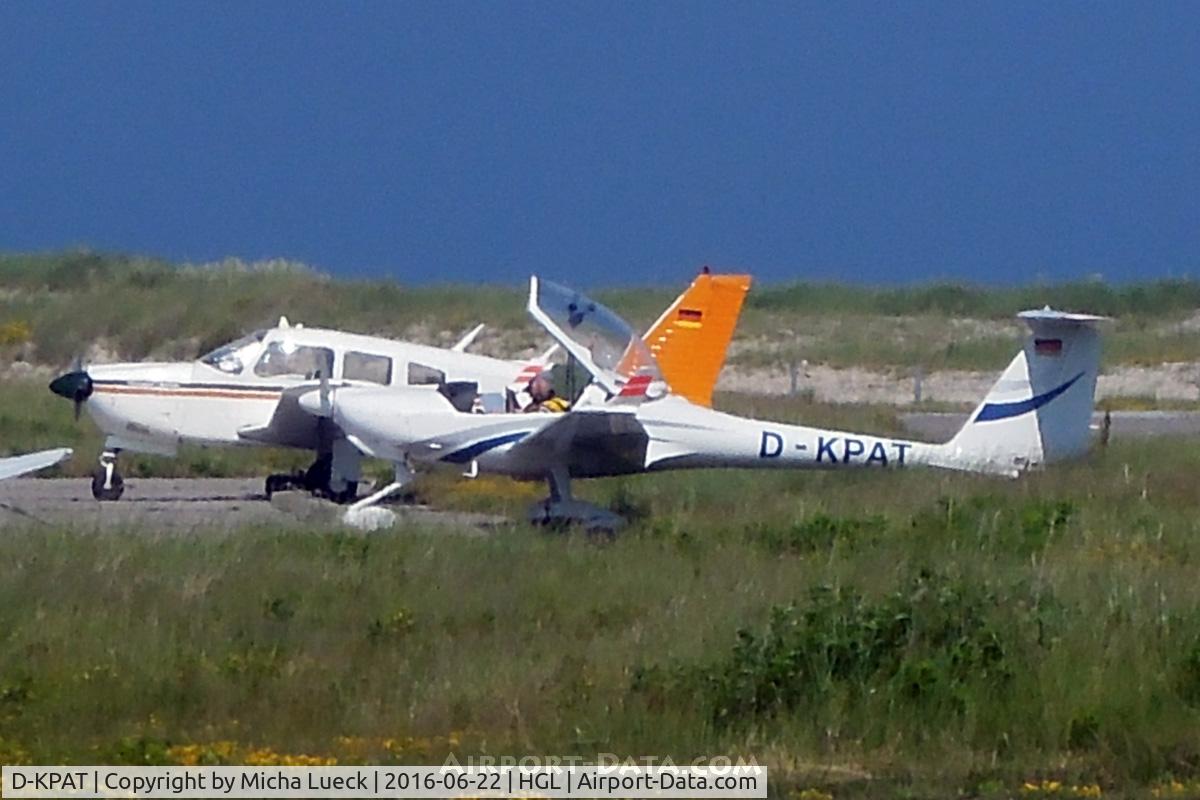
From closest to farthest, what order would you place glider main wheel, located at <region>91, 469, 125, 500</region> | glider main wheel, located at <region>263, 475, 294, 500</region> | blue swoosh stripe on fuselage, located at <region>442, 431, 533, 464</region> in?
1. blue swoosh stripe on fuselage, located at <region>442, 431, 533, 464</region>
2. glider main wheel, located at <region>91, 469, 125, 500</region>
3. glider main wheel, located at <region>263, 475, 294, 500</region>

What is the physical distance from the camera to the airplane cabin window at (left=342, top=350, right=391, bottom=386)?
17.8 metres

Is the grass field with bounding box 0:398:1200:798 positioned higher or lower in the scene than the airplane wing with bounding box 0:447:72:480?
lower

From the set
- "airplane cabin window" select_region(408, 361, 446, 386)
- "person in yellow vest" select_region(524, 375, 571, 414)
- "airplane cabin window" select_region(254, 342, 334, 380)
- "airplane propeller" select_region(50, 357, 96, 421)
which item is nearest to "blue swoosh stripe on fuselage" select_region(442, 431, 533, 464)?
"person in yellow vest" select_region(524, 375, 571, 414)

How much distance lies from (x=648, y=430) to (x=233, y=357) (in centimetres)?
444

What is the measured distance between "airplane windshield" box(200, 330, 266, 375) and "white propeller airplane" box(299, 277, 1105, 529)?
1.80m

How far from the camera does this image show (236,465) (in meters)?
21.3

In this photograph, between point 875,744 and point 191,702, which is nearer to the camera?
point 875,744

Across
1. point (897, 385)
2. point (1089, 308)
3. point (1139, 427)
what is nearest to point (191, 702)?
point (1139, 427)

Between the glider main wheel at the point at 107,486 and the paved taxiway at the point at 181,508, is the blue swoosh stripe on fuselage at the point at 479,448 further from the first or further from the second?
the glider main wheel at the point at 107,486

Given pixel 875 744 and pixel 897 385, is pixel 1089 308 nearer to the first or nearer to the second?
pixel 897 385

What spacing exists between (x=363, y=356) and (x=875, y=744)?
36.5 ft

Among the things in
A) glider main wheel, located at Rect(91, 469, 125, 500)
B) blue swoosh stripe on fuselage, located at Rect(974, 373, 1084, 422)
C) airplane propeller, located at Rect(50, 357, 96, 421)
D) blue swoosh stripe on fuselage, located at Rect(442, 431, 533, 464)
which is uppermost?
blue swoosh stripe on fuselage, located at Rect(974, 373, 1084, 422)

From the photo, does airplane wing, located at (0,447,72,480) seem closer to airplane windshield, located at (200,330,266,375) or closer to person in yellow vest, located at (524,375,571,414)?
person in yellow vest, located at (524,375,571,414)

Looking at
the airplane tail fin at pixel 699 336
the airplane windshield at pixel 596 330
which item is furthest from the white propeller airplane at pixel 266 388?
the airplane tail fin at pixel 699 336
